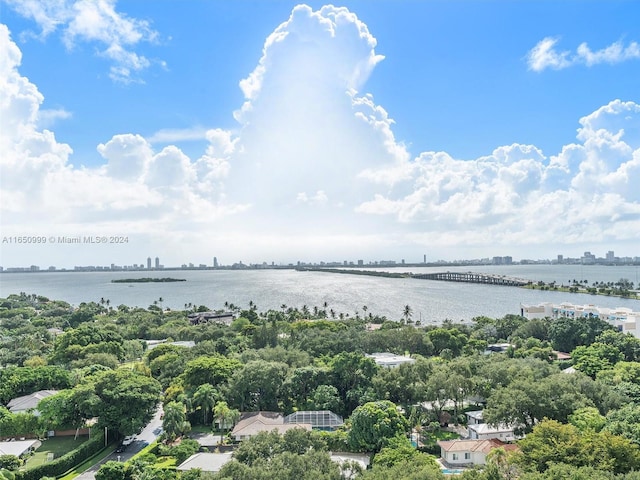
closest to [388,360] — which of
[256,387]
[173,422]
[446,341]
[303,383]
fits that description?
[446,341]

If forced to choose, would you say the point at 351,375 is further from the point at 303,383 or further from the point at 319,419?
the point at 319,419

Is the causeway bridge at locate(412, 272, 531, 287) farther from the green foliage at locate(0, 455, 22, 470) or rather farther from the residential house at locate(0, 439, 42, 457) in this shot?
the green foliage at locate(0, 455, 22, 470)

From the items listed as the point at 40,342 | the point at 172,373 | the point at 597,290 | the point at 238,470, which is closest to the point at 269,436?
the point at 238,470

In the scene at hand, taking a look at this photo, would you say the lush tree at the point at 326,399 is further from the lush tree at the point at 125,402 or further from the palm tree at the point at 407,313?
the palm tree at the point at 407,313

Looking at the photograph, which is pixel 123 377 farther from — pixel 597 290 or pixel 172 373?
pixel 597 290

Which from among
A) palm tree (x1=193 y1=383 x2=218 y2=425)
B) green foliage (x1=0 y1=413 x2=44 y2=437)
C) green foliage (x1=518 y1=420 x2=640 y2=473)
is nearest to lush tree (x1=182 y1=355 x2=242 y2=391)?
palm tree (x1=193 y1=383 x2=218 y2=425)

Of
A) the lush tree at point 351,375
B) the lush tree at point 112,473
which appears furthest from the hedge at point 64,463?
the lush tree at point 351,375

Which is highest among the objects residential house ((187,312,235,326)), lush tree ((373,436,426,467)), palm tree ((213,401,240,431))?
lush tree ((373,436,426,467))
